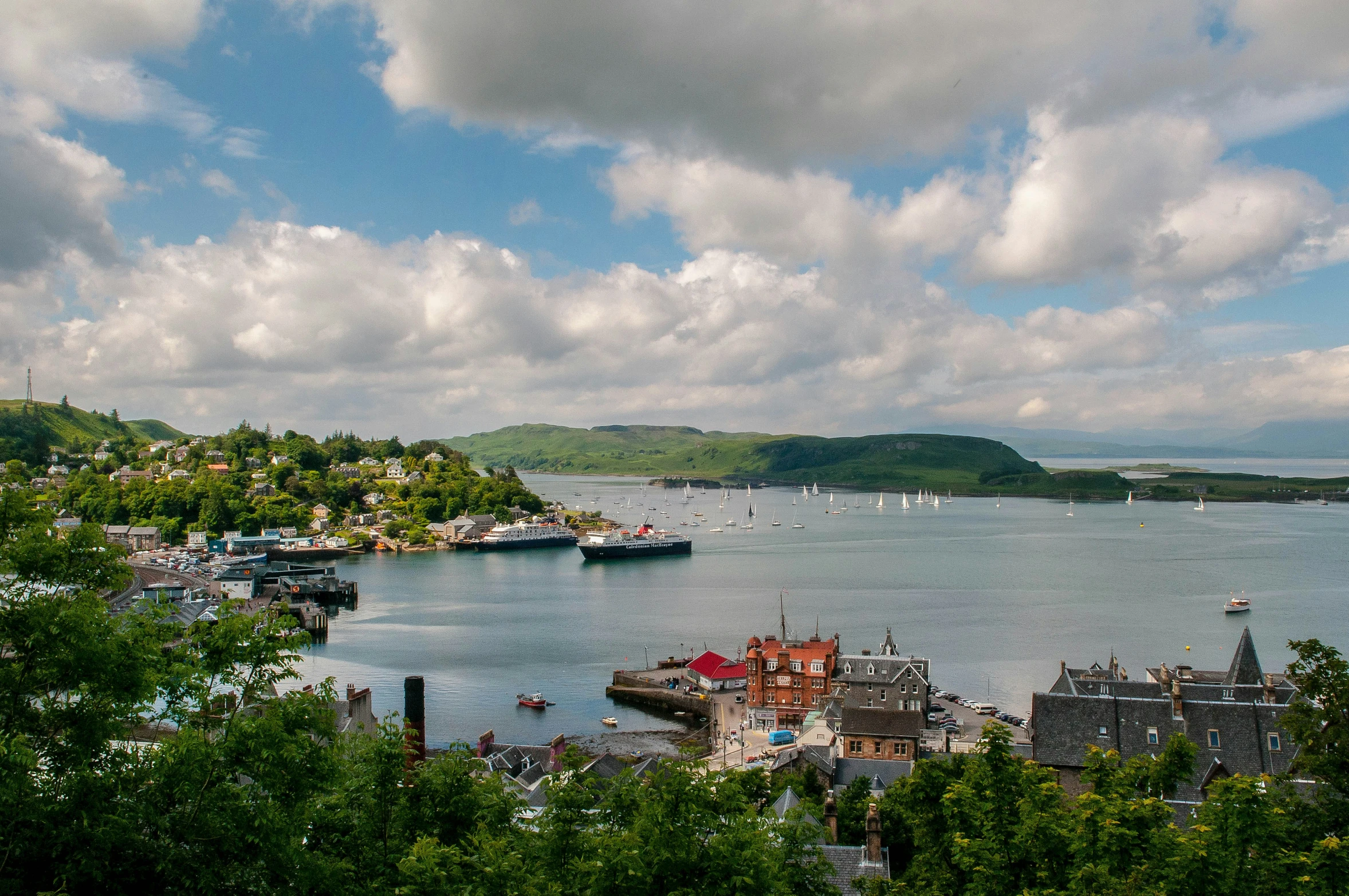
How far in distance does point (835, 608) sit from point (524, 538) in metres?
52.4

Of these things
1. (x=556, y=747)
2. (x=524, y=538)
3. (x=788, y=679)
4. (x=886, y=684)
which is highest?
(x=886, y=684)

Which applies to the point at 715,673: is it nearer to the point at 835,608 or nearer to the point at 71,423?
the point at 835,608

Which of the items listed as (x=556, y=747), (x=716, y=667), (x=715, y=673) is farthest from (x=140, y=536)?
(x=556, y=747)

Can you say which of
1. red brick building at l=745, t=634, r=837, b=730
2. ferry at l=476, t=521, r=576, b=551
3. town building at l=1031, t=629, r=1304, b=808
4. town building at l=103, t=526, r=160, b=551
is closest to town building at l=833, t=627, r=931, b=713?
red brick building at l=745, t=634, r=837, b=730

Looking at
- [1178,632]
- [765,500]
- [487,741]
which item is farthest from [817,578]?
[765,500]

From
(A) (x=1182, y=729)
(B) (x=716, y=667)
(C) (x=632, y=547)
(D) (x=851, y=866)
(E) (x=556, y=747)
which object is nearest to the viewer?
(D) (x=851, y=866)

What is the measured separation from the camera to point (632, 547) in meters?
88.1

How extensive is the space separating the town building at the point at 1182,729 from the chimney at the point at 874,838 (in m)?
5.23

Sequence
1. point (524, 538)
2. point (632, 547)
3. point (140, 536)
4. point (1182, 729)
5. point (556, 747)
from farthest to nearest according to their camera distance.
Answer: point (524, 538) → point (632, 547) → point (140, 536) → point (556, 747) → point (1182, 729)

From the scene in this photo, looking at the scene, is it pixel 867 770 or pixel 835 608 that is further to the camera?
pixel 835 608

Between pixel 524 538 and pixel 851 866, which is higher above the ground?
pixel 851 866

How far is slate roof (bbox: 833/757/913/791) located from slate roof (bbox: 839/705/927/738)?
2346mm

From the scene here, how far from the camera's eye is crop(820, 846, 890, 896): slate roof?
14.6m

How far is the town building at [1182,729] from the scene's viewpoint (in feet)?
62.0
